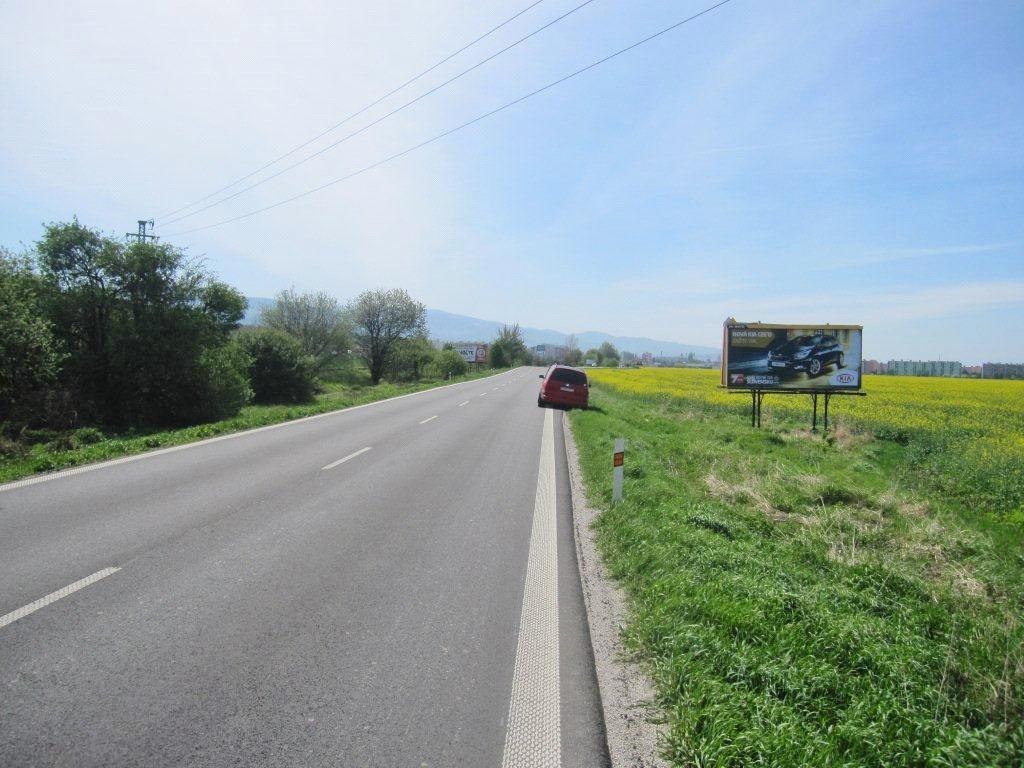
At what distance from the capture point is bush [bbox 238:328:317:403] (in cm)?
3612

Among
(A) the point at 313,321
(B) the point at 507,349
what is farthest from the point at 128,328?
(B) the point at 507,349

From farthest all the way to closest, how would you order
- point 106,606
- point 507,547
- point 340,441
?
point 340,441 → point 507,547 → point 106,606

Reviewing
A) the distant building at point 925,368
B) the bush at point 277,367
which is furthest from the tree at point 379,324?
the distant building at point 925,368

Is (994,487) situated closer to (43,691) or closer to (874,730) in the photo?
(874,730)

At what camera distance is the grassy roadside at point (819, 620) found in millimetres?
2676

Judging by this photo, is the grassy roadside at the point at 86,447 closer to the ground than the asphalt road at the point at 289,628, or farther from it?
farther from it

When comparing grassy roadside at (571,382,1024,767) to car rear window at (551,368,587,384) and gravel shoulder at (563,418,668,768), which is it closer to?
gravel shoulder at (563,418,668,768)

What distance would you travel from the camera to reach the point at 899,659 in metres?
3.36

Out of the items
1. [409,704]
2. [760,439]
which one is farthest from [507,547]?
[760,439]

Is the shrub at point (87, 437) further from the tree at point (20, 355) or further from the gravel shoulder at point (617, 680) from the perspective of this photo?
the gravel shoulder at point (617, 680)

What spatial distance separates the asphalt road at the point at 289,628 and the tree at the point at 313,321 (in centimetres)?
5111

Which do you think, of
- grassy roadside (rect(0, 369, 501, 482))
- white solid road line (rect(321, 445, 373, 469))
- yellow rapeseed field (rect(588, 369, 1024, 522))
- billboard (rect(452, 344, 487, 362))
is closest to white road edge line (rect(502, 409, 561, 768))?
white solid road line (rect(321, 445, 373, 469))

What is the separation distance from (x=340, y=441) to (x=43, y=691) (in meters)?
9.32

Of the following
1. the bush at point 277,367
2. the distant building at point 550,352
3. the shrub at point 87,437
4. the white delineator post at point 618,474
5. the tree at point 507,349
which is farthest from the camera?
the distant building at point 550,352
